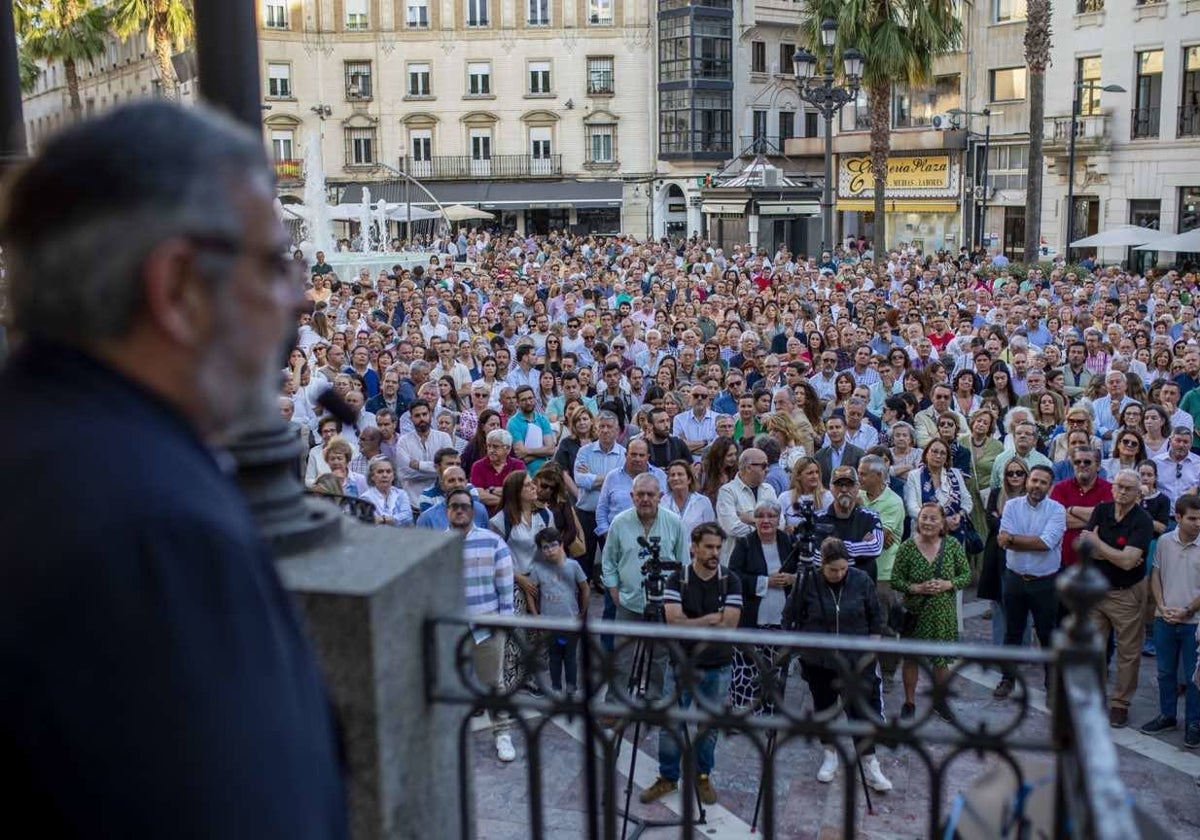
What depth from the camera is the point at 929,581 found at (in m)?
8.41

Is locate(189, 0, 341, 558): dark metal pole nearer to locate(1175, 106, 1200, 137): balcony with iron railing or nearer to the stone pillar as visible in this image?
the stone pillar

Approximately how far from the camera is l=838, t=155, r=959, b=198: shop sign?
4591 cm

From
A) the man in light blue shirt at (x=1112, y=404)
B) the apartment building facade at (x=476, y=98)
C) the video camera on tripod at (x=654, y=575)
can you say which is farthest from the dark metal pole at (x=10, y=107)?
the apartment building facade at (x=476, y=98)

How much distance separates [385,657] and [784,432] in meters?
8.56

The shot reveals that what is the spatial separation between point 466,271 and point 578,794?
21299 mm

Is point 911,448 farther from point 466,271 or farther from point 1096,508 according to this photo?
point 466,271

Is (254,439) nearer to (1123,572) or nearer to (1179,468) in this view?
(1123,572)

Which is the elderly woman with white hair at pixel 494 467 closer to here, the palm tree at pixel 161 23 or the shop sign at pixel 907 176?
the palm tree at pixel 161 23

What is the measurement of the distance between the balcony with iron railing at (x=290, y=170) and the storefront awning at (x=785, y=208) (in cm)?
2605

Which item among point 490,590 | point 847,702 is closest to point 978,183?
point 490,590

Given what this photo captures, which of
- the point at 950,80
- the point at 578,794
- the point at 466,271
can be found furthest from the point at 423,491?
the point at 950,80

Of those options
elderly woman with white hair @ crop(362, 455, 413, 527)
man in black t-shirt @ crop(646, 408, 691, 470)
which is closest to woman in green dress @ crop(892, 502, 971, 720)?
man in black t-shirt @ crop(646, 408, 691, 470)

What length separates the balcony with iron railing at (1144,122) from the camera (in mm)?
38469

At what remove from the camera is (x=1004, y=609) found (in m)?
9.15
